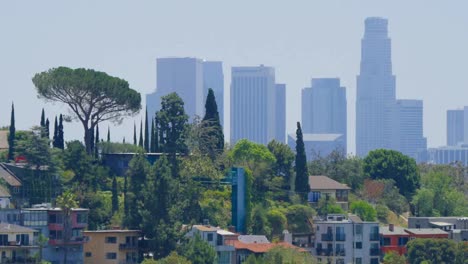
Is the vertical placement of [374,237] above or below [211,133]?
below

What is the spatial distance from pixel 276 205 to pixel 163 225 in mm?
16854

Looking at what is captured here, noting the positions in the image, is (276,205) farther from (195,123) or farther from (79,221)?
(79,221)

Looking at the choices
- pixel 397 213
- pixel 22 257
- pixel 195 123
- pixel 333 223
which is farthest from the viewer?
pixel 397 213

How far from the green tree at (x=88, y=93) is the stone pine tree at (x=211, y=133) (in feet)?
14.3

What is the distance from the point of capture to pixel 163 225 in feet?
263

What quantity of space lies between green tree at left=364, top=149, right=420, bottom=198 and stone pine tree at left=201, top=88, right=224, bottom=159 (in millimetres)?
16796

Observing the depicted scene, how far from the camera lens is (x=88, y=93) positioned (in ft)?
310

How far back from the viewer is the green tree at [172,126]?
303 ft

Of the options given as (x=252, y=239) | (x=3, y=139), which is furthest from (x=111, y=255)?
(x=3, y=139)

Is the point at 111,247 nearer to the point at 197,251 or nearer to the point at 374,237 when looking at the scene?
the point at 197,251

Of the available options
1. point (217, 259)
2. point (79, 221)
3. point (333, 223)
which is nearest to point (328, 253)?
point (333, 223)

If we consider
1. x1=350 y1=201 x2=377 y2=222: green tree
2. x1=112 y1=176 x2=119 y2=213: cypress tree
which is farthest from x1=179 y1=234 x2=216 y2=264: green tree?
x1=350 y1=201 x2=377 y2=222: green tree

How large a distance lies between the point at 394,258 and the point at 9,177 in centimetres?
2096

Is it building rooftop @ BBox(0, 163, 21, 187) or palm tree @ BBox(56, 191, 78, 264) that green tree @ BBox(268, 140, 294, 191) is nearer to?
building rooftop @ BBox(0, 163, 21, 187)
